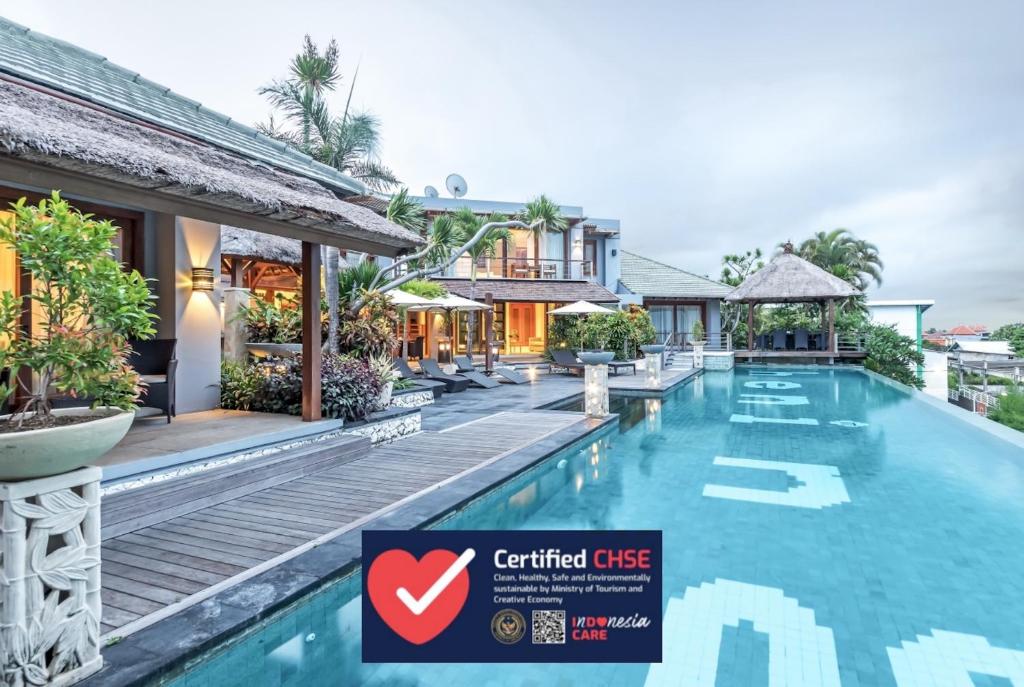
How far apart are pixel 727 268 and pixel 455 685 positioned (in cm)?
3283

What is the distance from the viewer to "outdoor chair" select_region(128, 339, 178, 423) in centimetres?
571

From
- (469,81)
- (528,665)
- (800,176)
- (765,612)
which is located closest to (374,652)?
(528,665)

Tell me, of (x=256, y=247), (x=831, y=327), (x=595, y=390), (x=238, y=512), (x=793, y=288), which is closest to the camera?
Result: (x=238, y=512)

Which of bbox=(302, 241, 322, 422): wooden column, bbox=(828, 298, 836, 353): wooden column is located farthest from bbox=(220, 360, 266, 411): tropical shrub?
bbox=(828, 298, 836, 353): wooden column

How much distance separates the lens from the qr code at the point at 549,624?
81.5 inches

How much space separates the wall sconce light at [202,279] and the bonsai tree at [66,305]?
4.63 meters

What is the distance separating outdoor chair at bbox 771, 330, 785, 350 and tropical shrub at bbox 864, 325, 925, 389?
410 centimetres

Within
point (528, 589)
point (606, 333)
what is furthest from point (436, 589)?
point (606, 333)

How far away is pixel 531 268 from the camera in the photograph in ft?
77.6

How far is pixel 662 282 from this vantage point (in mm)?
27703

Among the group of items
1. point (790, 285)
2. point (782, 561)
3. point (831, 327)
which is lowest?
point (782, 561)

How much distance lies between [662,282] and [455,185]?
1204cm

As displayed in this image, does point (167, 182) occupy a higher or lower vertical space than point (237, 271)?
lower

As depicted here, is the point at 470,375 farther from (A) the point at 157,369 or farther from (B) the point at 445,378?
(A) the point at 157,369
